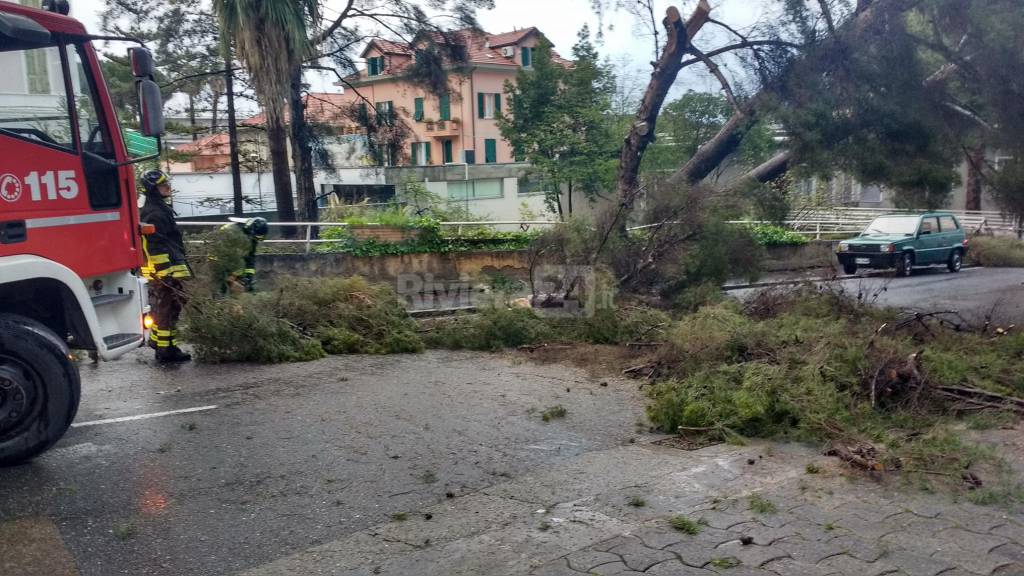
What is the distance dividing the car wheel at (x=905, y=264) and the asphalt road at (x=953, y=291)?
26 centimetres

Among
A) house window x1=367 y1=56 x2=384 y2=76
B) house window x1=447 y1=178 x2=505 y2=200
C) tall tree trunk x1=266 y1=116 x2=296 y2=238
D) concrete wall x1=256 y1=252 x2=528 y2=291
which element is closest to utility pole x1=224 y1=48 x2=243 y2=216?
tall tree trunk x1=266 y1=116 x2=296 y2=238

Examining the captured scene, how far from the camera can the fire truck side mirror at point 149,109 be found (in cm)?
665

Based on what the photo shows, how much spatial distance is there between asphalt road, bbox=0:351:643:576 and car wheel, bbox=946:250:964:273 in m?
16.8

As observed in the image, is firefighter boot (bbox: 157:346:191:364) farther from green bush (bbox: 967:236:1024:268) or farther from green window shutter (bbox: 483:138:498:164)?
green window shutter (bbox: 483:138:498:164)

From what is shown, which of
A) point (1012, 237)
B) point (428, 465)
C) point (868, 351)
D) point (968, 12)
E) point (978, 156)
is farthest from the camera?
point (1012, 237)

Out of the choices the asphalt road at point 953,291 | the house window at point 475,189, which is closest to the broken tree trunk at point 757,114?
the asphalt road at point 953,291

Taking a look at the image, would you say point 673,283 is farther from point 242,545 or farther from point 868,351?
point 242,545

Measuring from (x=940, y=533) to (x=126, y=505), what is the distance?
4866 millimetres

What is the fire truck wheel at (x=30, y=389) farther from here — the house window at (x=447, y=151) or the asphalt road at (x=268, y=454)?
the house window at (x=447, y=151)

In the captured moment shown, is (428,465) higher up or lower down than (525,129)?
lower down

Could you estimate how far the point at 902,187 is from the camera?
11781 millimetres

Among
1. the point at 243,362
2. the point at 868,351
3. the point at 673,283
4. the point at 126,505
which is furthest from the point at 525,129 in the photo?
the point at 126,505

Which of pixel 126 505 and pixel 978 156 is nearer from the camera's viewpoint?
pixel 126 505

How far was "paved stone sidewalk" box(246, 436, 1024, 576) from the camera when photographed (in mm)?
4375
